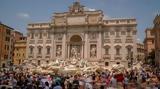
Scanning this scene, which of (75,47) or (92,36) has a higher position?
(92,36)

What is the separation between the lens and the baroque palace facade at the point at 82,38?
47781 mm

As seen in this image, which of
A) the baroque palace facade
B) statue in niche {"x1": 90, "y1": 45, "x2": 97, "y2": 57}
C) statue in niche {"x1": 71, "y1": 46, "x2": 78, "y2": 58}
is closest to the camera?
the baroque palace facade

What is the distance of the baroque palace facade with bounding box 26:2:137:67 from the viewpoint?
157 ft

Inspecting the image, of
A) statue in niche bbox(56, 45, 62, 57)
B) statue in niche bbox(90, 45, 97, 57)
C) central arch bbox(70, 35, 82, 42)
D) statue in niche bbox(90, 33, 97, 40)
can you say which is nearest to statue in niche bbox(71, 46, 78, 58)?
central arch bbox(70, 35, 82, 42)

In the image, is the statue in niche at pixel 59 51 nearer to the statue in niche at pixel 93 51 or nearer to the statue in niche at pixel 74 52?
the statue in niche at pixel 74 52

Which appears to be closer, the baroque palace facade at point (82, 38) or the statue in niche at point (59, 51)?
the baroque palace facade at point (82, 38)

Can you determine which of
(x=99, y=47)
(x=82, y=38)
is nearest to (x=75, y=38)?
(x=82, y=38)

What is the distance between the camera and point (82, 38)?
50156 millimetres

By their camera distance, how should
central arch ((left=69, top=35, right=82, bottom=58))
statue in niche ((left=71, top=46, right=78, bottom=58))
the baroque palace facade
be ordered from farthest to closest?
central arch ((left=69, top=35, right=82, bottom=58))
statue in niche ((left=71, top=46, right=78, bottom=58))
the baroque palace facade

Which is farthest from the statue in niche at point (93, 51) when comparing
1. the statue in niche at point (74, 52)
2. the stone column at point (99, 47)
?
the statue in niche at point (74, 52)

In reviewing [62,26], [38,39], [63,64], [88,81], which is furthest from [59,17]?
[88,81]

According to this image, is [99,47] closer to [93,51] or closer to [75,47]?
[93,51]

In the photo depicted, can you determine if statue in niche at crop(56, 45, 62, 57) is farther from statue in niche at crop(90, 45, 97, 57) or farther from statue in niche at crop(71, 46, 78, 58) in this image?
statue in niche at crop(90, 45, 97, 57)

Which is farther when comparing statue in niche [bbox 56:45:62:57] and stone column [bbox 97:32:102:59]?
statue in niche [bbox 56:45:62:57]
